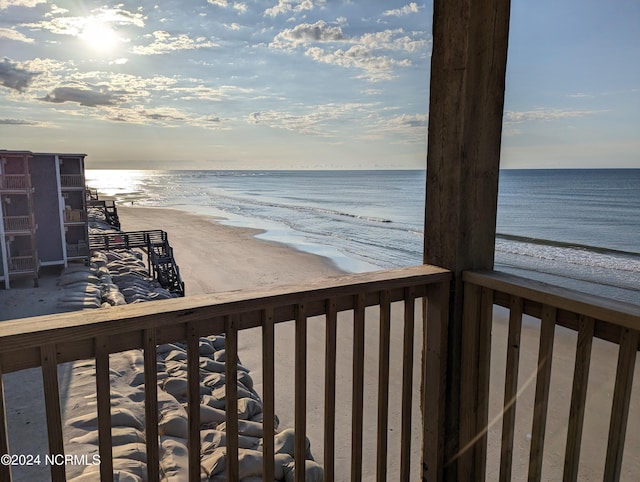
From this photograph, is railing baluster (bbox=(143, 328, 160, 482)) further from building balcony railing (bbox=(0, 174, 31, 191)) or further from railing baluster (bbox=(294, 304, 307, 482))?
building balcony railing (bbox=(0, 174, 31, 191))

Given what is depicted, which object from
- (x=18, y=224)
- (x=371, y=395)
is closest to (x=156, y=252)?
(x=18, y=224)

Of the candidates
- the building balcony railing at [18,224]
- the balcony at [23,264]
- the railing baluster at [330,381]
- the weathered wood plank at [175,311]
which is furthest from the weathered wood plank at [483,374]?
the building balcony railing at [18,224]

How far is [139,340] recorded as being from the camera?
1184 millimetres

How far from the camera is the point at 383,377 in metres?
1.62

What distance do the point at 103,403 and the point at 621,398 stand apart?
142cm

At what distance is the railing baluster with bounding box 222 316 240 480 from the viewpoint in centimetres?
130

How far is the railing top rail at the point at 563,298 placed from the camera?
1.25 meters

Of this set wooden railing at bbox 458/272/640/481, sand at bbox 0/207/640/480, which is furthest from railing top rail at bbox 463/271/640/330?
sand at bbox 0/207/640/480

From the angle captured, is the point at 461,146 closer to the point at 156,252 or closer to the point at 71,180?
the point at 156,252

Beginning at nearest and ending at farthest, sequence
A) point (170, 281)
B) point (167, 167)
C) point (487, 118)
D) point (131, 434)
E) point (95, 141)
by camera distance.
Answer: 1. point (487, 118)
2. point (131, 434)
3. point (170, 281)
4. point (95, 141)
5. point (167, 167)

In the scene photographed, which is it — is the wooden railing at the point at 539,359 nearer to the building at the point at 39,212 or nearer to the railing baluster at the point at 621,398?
the railing baluster at the point at 621,398

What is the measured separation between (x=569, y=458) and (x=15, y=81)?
25.2 feet

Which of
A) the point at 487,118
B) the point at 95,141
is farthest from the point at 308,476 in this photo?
the point at 95,141

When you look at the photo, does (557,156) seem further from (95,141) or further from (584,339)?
(584,339)
